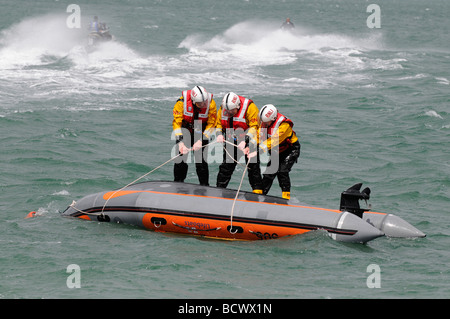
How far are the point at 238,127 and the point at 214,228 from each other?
172 cm

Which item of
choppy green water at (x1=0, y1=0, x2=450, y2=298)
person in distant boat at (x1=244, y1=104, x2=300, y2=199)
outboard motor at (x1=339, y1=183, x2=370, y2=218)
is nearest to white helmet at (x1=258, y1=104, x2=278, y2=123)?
person in distant boat at (x1=244, y1=104, x2=300, y2=199)

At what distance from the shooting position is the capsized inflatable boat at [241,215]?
1062 cm

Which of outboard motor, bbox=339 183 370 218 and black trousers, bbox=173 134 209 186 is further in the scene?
black trousers, bbox=173 134 209 186

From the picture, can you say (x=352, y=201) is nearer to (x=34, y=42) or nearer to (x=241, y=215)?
(x=241, y=215)

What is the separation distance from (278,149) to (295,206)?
1098mm

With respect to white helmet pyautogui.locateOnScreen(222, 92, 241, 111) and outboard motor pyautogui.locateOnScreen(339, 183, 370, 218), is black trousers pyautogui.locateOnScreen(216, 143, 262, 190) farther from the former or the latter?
outboard motor pyautogui.locateOnScreen(339, 183, 370, 218)

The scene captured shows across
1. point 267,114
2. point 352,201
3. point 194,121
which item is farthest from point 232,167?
point 352,201

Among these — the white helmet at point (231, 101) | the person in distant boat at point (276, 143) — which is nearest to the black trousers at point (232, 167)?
the person in distant boat at point (276, 143)

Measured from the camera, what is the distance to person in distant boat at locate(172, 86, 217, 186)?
11641 millimetres

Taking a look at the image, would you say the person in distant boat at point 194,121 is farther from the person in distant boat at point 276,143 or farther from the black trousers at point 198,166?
the person in distant boat at point 276,143

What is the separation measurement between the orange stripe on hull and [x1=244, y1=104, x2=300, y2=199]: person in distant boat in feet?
3.75

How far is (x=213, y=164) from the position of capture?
17.2m

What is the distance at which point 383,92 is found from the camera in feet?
88.1

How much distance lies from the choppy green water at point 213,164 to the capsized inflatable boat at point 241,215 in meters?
0.20
